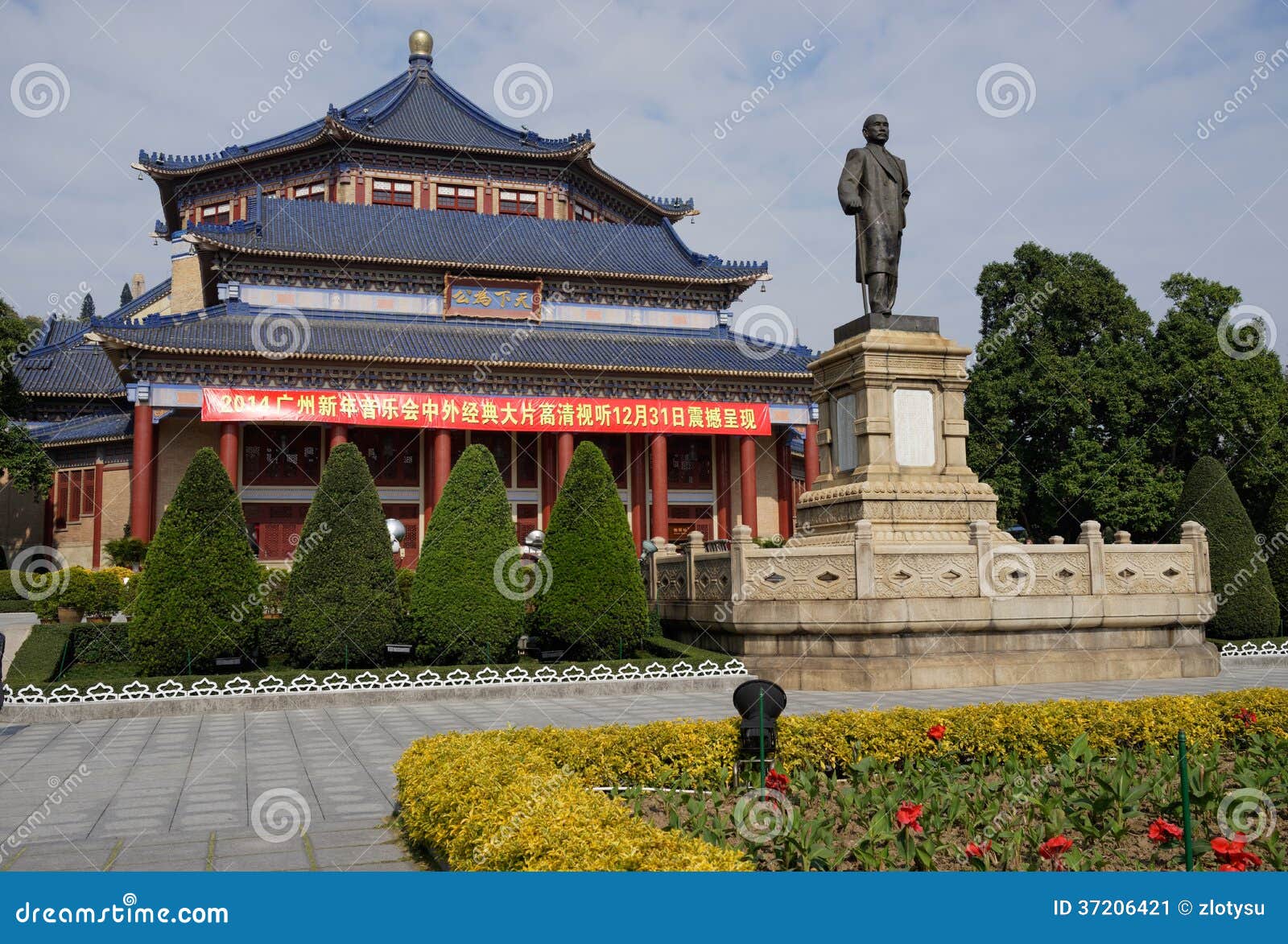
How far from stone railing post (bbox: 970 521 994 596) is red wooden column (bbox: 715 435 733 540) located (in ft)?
72.3

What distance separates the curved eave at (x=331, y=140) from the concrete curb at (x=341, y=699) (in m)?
31.9

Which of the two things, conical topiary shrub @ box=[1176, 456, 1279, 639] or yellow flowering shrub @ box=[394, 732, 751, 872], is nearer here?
yellow flowering shrub @ box=[394, 732, 751, 872]

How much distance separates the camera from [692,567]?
664 inches

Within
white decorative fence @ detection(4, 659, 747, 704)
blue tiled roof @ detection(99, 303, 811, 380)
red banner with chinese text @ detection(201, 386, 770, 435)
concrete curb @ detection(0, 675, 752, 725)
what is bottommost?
concrete curb @ detection(0, 675, 752, 725)

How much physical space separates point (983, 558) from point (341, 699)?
28.5 ft

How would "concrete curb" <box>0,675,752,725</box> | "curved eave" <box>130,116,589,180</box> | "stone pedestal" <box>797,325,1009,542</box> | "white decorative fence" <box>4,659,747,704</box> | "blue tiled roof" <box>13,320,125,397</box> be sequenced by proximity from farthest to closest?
"curved eave" <box>130,116,589,180</box>
"blue tiled roof" <box>13,320,125,397</box>
"stone pedestal" <box>797,325,1009,542</box>
"white decorative fence" <box>4,659,747,704</box>
"concrete curb" <box>0,675,752,725</box>

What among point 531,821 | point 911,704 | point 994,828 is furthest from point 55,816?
point 911,704

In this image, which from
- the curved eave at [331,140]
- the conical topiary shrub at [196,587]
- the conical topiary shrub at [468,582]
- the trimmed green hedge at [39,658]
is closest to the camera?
the trimmed green hedge at [39,658]

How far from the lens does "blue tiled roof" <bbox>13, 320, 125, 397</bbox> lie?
3778cm

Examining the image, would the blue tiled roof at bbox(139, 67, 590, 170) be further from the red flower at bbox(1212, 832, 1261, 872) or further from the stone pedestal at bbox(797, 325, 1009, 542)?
the red flower at bbox(1212, 832, 1261, 872)

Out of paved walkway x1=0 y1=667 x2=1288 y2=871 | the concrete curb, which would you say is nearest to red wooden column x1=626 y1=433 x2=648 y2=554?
the concrete curb

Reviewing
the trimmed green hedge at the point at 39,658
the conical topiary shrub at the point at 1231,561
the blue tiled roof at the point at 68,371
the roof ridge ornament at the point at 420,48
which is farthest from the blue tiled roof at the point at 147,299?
the conical topiary shrub at the point at 1231,561

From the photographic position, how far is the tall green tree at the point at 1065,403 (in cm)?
3098

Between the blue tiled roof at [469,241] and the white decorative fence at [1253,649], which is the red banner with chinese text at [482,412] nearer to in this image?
the blue tiled roof at [469,241]
